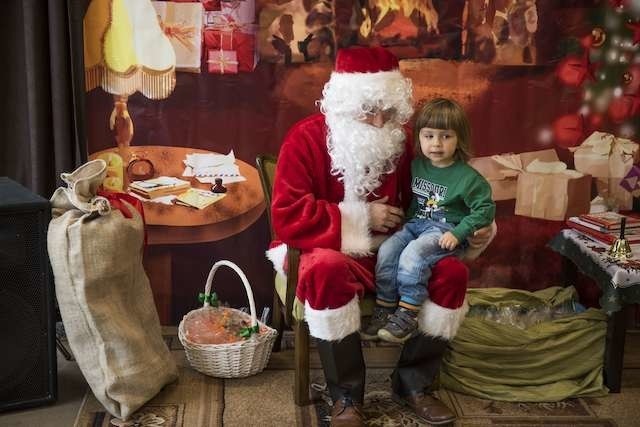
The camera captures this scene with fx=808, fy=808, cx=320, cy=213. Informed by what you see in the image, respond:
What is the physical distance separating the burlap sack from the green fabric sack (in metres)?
1.07

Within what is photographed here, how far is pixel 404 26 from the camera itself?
123 inches

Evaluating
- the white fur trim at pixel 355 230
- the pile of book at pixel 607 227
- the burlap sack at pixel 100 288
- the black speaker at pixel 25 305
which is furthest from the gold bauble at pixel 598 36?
the black speaker at pixel 25 305

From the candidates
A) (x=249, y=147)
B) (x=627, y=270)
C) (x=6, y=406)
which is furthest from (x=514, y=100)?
(x=6, y=406)

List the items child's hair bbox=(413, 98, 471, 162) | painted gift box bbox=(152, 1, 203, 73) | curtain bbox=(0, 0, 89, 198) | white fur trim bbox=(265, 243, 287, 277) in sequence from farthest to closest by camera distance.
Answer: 1. painted gift box bbox=(152, 1, 203, 73)
2. curtain bbox=(0, 0, 89, 198)
3. white fur trim bbox=(265, 243, 287, 277)
4. child's hair bbox=(413, 98, 471, 162)

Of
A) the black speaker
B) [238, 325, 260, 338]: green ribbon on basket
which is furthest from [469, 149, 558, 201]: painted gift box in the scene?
the black speaker

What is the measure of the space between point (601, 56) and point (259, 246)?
5.14 ft

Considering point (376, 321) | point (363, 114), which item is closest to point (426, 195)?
point (363, 114)

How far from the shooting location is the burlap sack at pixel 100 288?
2.49 metres

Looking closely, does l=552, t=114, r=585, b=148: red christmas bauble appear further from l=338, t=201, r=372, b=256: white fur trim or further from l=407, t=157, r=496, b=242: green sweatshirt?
l=338, t=201, r=372, b=256: white fur trim

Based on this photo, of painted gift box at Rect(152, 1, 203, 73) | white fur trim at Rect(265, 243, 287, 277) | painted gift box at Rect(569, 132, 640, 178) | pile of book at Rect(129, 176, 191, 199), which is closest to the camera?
white fur trim at Rect(265, 243, 287, 277)

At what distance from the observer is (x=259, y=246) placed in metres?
3.29

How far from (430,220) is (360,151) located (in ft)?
1.06

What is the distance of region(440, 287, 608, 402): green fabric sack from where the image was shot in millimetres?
2814

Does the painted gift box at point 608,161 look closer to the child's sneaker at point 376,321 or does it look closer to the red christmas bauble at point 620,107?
the red christmas bauble at point 620,107
